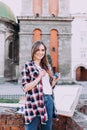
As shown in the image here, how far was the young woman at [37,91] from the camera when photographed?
4.07m

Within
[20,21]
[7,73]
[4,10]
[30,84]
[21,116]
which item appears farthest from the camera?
[4,10]

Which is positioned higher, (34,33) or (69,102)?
(34,33)

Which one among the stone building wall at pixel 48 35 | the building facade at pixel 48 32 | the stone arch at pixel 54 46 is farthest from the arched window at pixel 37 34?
the stone arch at pixel 54 46

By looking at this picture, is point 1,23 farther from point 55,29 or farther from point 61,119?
point 61,119

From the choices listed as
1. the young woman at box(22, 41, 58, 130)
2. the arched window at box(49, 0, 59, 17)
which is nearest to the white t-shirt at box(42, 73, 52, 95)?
the young woman at box(22, 41, 58, 130)

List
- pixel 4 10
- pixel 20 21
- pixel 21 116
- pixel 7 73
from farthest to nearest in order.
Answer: pixel 4 10
pixel 7 73
pixel 20 21
pixel 21 116

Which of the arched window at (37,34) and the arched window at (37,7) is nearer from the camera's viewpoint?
the arched window at (37,34)

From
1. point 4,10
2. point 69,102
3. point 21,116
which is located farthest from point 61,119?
point 4,10

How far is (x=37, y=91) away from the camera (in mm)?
4109

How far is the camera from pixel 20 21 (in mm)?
25078

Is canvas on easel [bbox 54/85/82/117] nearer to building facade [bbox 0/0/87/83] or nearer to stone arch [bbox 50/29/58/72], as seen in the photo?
building facade [bbox 0/0/87/83]

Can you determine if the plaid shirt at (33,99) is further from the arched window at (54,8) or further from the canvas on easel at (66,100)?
the arched window at (54,8)

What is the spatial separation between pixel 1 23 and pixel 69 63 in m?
6.50

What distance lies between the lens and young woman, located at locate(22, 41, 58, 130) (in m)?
4.07
